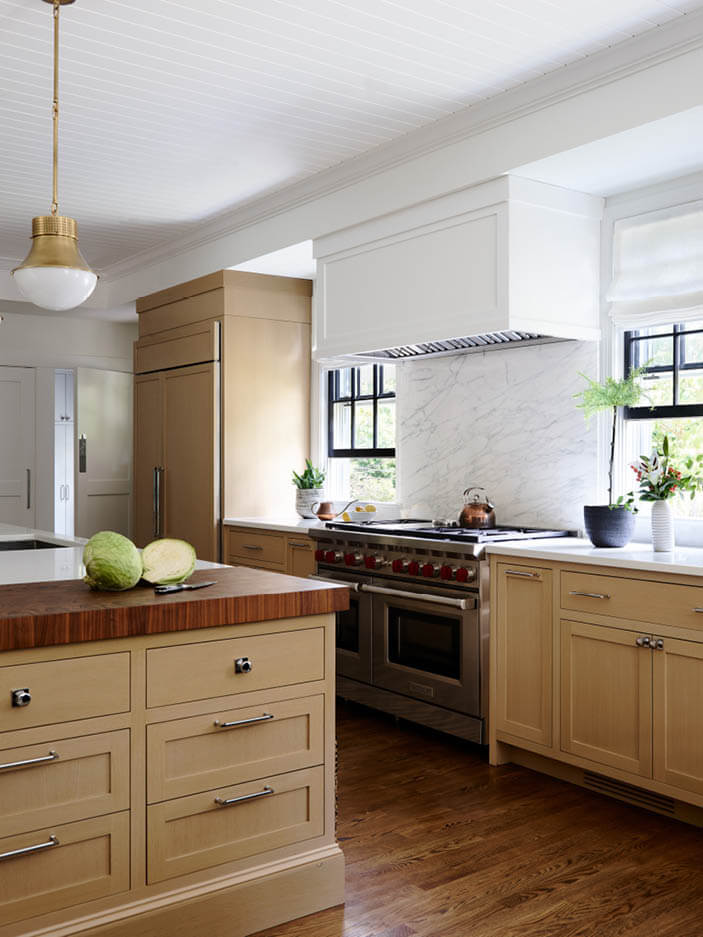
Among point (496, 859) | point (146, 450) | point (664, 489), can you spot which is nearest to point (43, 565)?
A: point (496, 859)

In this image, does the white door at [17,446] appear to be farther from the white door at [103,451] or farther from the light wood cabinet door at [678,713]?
the light wood cabinet door at [678,713]

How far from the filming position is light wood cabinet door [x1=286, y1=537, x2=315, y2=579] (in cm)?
476

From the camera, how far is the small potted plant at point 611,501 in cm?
356

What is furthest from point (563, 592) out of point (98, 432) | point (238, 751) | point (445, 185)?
point (98, 432)

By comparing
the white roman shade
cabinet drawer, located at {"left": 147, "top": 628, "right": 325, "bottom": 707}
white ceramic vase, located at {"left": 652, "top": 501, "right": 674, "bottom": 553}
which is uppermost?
the white roman shade

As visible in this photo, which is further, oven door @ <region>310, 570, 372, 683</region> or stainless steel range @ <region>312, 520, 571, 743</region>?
oven door @ <region>310, 570, 372, 683</region>

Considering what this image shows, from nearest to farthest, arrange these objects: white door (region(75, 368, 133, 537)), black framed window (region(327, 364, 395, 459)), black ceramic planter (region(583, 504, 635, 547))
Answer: black ceramic planter (region(583, 504, 635, 547)) < black framed window (region(327, 364, 395, 459)) < white door (region(75, 368, 133, 537))

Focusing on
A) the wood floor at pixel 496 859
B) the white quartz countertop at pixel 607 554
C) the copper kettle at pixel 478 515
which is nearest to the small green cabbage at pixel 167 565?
the wood floor at pixel 496 859

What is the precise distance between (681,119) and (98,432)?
5.25 m

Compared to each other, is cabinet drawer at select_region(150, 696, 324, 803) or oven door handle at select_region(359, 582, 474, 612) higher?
oven door handle at select_region(359, 582, 474, 612)

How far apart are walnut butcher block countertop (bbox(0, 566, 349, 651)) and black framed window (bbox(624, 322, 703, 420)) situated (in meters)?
1.94

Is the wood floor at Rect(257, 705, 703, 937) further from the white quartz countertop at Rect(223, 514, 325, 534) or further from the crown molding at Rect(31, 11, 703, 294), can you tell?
the crown molding at Rect(31, 11, 703, 294)

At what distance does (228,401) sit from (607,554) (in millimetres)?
2831

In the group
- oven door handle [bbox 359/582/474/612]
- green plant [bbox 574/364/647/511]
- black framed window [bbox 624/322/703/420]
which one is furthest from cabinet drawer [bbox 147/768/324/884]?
black framed window [bbox 624/322/703/420]
